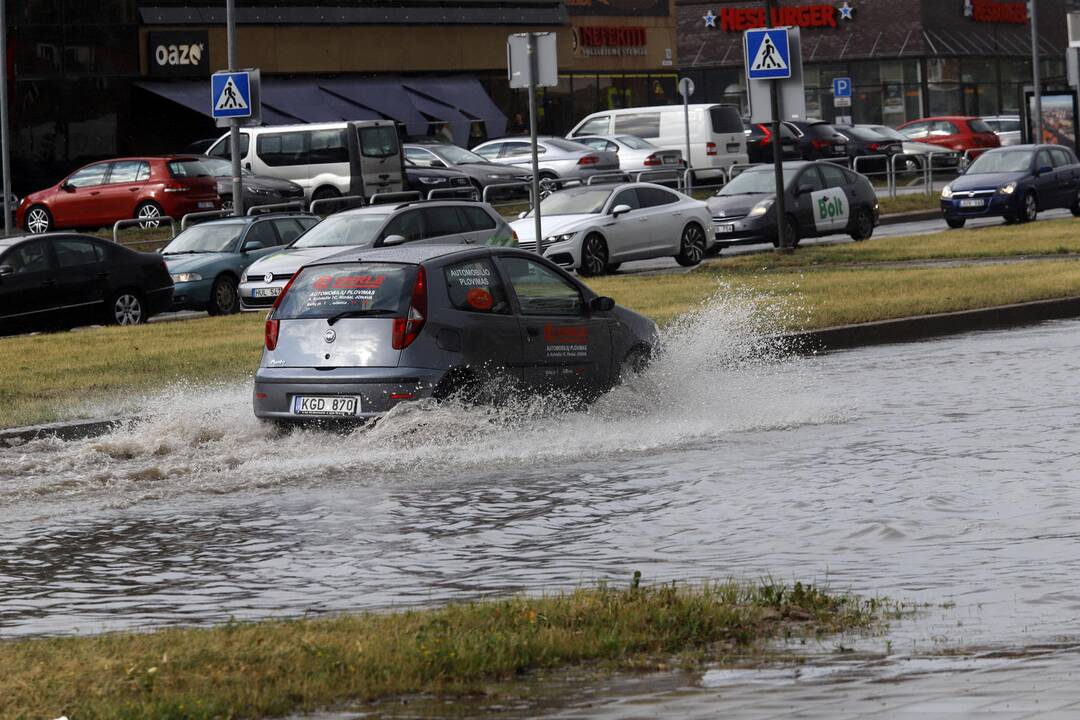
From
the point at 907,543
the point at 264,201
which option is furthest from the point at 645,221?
the point at 907,543

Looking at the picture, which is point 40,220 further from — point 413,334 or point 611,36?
point 611,36

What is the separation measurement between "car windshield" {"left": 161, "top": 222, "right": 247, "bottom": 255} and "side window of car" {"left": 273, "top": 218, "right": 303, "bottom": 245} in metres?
0.56

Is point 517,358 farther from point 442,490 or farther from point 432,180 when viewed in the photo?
point 432,180

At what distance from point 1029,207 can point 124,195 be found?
17496mm

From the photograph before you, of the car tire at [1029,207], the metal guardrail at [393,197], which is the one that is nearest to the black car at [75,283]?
the metal guardrail at [393,197]

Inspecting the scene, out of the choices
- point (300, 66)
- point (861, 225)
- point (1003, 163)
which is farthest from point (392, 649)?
point (300, 66)

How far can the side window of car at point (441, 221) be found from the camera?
1016 inches

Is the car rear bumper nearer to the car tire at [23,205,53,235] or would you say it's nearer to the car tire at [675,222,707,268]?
the car tire at [675,222,707,268]

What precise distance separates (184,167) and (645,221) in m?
10.9

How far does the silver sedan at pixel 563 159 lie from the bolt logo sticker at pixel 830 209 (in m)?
10.4

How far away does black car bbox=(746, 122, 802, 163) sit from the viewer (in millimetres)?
53469

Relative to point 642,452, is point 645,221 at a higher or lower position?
higher

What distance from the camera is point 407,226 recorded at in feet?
84.3

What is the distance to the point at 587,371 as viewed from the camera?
13984 millimetres
